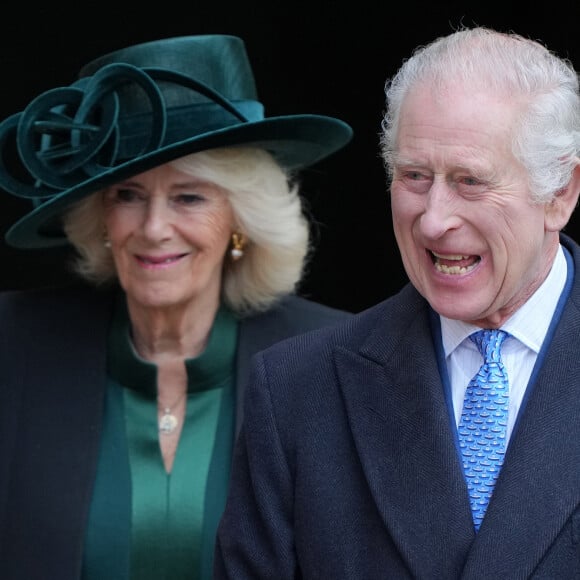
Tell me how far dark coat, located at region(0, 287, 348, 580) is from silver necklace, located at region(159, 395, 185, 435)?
0.16 meters

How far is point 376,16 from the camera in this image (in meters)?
4.88

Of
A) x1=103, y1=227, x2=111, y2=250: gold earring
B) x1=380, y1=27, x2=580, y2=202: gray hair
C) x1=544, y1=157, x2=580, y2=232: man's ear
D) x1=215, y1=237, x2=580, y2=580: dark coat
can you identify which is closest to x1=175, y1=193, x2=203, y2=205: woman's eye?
x1=103, y1=227, x2=111, y2=250: gold earring

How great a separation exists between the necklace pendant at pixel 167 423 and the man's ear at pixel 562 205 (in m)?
1.44

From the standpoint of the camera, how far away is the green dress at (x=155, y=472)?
368cm

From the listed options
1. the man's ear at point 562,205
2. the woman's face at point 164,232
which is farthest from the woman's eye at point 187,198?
the man's ear at point 562,205

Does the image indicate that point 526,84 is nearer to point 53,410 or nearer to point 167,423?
point 167,423

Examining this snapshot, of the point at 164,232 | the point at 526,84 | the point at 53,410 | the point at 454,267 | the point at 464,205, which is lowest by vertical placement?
the point at 53,410

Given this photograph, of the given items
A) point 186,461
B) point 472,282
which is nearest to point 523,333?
point 472,282

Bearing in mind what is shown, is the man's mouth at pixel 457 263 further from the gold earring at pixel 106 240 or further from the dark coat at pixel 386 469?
the gold earring at pixel 106 240

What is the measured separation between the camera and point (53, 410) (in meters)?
3.83

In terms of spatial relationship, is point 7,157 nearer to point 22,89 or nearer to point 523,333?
point 22,89

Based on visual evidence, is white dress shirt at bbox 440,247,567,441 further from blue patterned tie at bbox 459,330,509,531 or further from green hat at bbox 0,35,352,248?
green hat at bbox 0,35,352,248

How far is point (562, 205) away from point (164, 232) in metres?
1.31

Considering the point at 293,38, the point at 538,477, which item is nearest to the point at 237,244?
the point at 293,38
